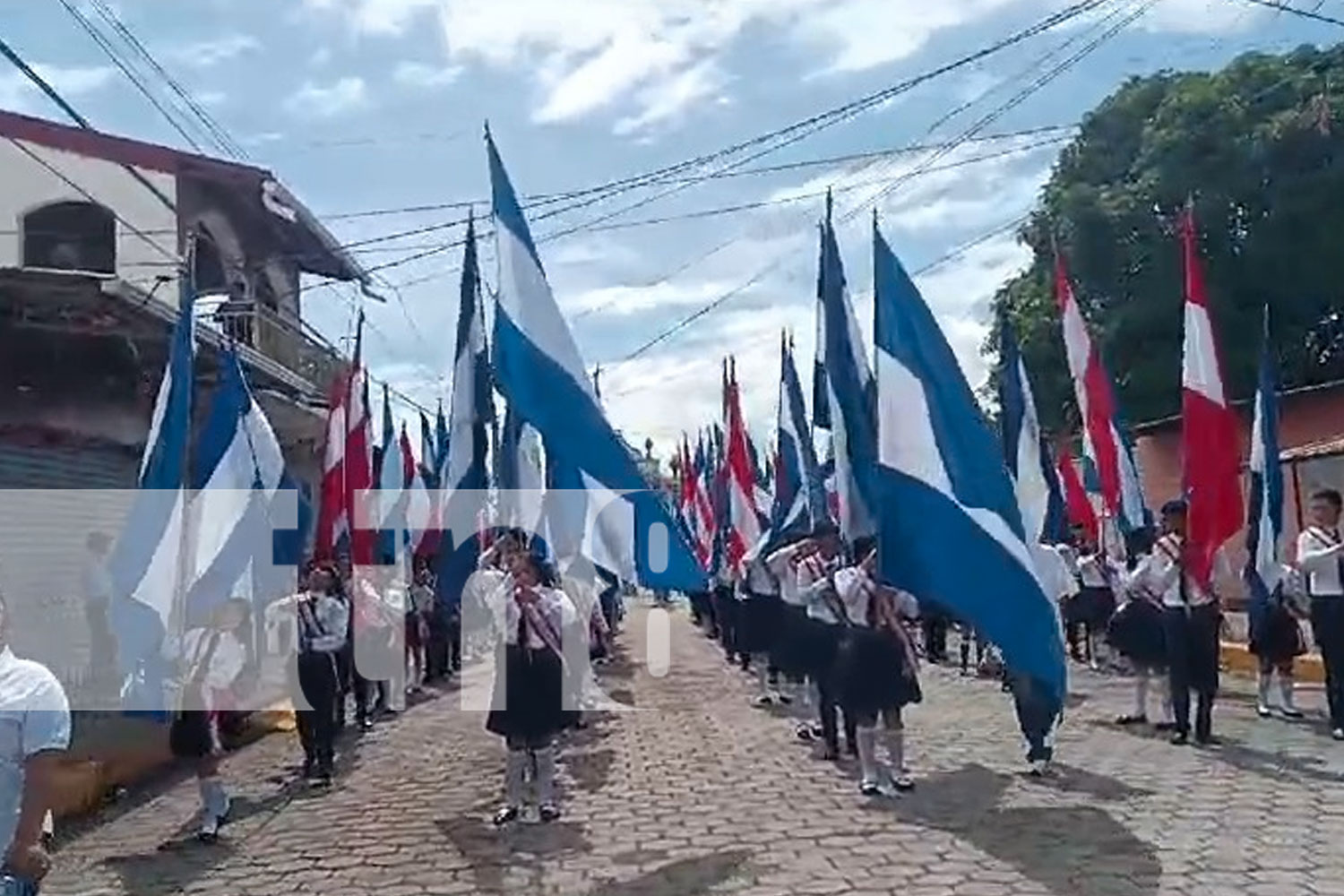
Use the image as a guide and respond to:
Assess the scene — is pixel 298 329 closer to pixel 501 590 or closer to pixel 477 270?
pixel 477 270

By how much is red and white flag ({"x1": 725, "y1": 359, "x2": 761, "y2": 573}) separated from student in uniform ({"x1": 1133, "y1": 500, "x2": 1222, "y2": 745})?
613 centimetres

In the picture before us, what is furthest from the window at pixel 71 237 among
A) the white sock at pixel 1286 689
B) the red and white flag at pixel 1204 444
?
the white sock at pixel 1286 689

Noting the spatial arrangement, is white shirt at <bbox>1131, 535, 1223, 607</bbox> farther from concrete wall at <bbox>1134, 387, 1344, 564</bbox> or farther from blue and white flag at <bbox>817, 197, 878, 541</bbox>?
concrete wall at <bbox>1134, 387, 1344, 564</bbox>

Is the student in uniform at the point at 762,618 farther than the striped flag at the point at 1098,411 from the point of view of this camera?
Yes

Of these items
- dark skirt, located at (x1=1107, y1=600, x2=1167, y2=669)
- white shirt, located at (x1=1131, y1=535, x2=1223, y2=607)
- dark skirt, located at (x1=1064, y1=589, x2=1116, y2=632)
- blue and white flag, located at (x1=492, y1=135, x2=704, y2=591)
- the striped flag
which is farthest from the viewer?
dark skirt, located at (x1=1064, y1=589, x2=1116, y2=632)

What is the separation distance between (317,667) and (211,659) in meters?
1.86

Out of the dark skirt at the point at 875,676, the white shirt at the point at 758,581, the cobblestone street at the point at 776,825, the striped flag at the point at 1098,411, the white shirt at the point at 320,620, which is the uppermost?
the striped flag at the point at 1098,411

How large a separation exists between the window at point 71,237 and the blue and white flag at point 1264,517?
1442 centimetres

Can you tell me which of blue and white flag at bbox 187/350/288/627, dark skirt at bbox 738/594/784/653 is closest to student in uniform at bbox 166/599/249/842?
blue and white flag at bbox 187/350/288/627

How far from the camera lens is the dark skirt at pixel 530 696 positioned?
32.5 feet

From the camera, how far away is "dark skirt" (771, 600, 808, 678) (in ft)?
44.7

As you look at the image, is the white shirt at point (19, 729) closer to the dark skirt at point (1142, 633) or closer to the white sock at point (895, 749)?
the white sock at point (895, 749)

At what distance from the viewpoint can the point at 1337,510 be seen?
11586mm

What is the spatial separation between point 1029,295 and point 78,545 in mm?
18509
